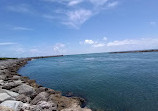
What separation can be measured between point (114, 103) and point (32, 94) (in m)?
8.39

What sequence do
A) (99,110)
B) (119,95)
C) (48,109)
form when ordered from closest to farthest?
1. (48,109)
2. (99,110)
3. (119,95)

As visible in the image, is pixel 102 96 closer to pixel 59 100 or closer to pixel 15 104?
pixel 59 100

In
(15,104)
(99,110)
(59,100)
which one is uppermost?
(15,104)

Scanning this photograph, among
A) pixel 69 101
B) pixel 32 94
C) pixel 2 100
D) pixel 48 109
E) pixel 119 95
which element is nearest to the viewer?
pixel 48 109

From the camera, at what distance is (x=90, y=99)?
35.8 ft

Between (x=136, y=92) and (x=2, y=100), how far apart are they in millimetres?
13576

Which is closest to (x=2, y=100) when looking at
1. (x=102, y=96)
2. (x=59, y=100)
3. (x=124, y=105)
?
(x=59, y=100)

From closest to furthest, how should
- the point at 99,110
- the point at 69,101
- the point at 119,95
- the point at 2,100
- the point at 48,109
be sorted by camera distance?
the point at 48,109
the point at 2,100
the point at 99,110
the point at 69,101
the point at 119,95

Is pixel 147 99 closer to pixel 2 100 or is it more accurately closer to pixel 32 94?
pixel 32 94

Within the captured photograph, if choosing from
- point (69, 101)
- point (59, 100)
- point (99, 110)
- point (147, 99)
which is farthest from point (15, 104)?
point (147, 99)

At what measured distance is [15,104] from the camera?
24.9ft

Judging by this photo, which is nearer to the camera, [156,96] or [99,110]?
[99,110]

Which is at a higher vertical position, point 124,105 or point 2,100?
point 2,100

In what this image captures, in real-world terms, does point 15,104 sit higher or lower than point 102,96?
higher
